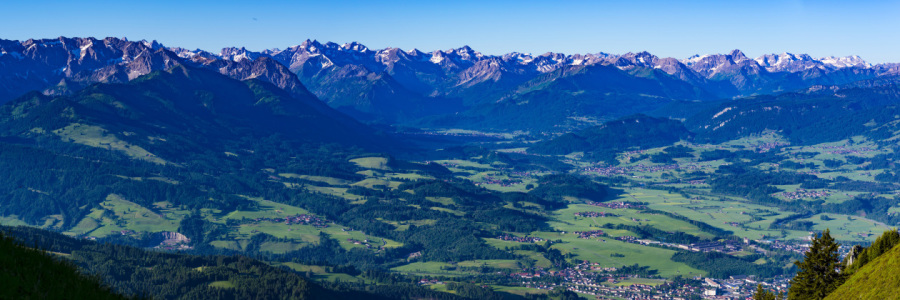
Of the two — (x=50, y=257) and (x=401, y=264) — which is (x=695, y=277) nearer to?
(x=401, y=264)

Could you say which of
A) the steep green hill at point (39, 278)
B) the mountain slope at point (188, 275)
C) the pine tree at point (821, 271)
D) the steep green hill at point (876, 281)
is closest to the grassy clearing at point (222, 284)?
the mountain slope at point (188, 275)

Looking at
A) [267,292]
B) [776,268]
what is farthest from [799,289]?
[776,268]

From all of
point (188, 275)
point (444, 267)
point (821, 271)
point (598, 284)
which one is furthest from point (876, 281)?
point (444, 267)

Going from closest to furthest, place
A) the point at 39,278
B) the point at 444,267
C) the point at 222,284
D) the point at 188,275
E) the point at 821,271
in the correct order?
the point at 39,278 → the point at 821,271 → the point at 222,284 → the point at 188,275 → the point at 444,267

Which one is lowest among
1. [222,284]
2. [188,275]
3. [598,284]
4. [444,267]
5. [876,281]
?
[444,267]

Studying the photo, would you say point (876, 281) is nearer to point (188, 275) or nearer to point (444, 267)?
point (188, 275)

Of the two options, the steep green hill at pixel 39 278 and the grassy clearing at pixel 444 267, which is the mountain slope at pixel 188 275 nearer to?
the grassy clearing at pixel 444 267
